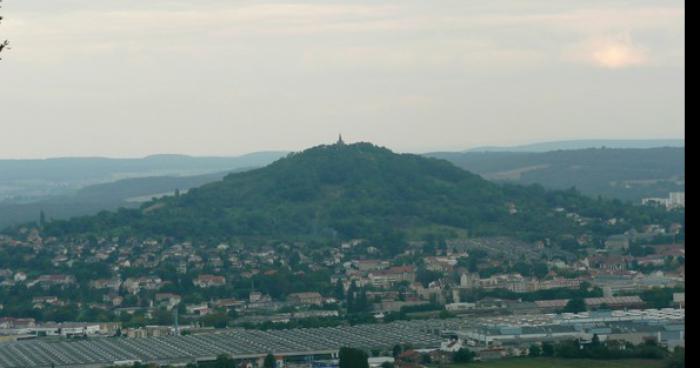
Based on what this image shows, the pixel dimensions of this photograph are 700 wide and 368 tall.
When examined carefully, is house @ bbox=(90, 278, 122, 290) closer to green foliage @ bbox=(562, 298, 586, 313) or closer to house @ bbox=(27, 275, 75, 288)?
house @ bbox=(27, 275, 75, 288)

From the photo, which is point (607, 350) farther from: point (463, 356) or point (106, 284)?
point (106, 284)

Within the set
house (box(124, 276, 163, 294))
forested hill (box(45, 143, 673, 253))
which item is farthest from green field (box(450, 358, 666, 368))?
forested hill (box(45, 143, 673, 253))

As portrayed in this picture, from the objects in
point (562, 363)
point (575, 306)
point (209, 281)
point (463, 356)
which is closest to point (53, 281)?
point (209, 281)

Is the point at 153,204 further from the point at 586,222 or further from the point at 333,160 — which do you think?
the point at 586,222

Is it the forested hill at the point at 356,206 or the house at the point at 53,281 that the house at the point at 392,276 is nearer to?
the forested hill at the point at 356,206
